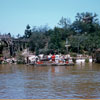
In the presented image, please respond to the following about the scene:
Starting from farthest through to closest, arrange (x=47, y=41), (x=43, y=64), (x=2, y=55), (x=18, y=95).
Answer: (x=47, y=41)
(x=2, y=55)
(x=43, y=64)
(x=18, y=95)

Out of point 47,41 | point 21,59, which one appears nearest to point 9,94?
point 21,59

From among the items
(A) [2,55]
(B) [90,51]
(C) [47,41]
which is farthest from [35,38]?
(B) [90,51]

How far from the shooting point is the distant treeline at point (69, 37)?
50219mm

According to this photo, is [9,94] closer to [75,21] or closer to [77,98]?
[77,98]

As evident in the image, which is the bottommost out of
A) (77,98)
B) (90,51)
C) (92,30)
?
(77,98)

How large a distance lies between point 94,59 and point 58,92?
34.0 m

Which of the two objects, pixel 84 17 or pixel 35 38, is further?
pixel 84 17

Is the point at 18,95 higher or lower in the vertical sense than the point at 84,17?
lower

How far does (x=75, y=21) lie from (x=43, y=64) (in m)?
22.1

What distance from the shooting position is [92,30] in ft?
187

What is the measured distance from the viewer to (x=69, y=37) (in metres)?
52.8

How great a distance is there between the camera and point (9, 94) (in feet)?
41.3

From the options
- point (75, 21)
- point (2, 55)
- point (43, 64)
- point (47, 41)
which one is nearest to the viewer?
point (43, 64)

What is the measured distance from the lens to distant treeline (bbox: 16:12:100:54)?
50.2m
